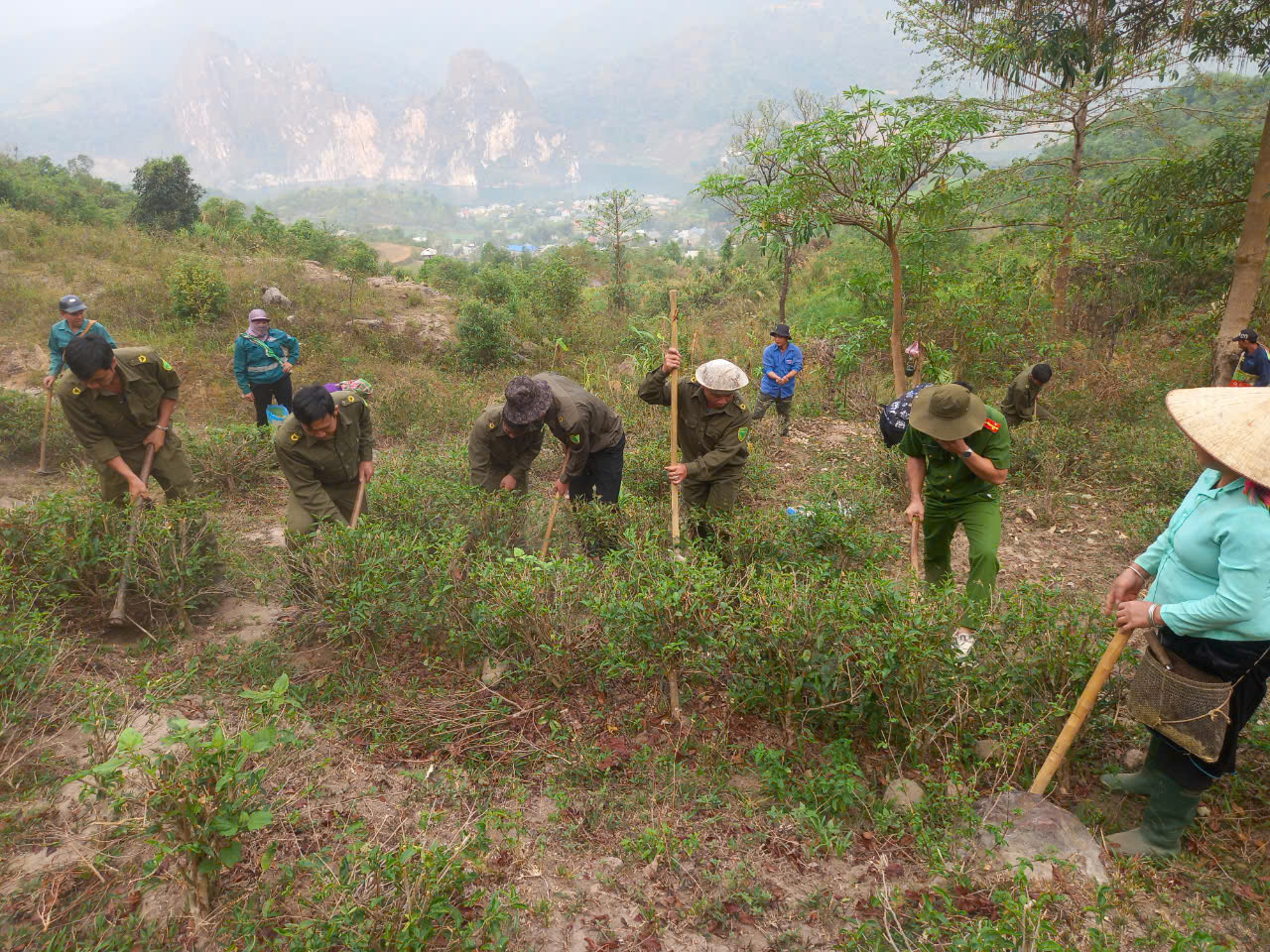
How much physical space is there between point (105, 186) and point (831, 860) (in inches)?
1077

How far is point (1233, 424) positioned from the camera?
208 cm

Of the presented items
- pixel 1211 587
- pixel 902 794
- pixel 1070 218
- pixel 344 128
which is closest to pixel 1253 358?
pixel 1070 218

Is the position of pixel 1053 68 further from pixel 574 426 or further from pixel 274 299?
pixel 274 299

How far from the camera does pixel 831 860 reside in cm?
244

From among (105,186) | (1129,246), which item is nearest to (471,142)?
(105,186)

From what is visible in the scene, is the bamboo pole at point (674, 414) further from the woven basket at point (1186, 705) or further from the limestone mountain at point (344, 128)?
the limestone mountain at point (344, 128)

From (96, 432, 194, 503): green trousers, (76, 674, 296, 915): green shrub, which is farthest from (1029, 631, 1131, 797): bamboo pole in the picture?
(96, 432, 194, 503): green trousers

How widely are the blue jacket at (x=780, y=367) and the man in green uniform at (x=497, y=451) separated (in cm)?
375

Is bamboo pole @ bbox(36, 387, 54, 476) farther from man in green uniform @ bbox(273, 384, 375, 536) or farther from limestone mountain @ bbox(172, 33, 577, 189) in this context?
limestone mountain @ bbox(172, 33, 577, 189)

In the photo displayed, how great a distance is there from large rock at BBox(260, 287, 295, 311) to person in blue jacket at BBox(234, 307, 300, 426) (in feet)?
18.7

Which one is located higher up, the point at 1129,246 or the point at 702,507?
the point at 1129,246

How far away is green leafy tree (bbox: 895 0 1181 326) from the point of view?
7246 millimetres

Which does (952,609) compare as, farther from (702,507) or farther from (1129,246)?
(1129,246)

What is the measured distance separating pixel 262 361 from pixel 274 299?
6101 mm
